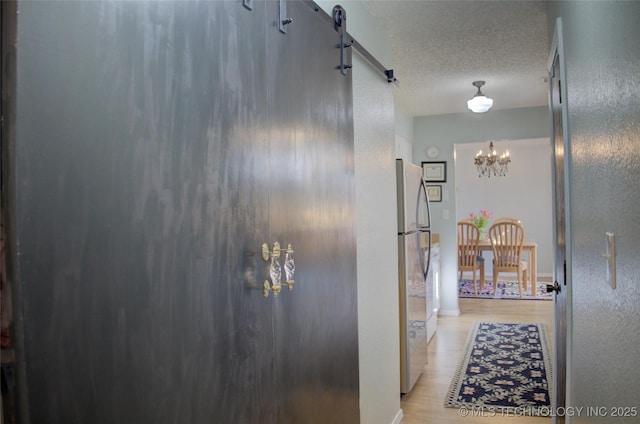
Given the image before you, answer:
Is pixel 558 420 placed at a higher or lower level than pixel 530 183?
lower

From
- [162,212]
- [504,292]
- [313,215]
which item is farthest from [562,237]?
[504,292]

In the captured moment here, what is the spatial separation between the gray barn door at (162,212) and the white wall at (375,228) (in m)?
0.69

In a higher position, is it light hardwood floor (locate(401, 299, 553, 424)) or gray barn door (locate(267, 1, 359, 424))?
gray barn door (locate(267, 1, 359, 424))

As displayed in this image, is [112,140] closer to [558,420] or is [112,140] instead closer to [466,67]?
[558,420]

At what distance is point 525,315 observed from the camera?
5.45 meters

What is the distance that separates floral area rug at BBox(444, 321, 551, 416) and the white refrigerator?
A: 0.32 m

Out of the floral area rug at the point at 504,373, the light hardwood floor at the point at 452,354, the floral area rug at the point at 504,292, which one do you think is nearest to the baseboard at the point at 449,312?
the light hardwood floor at the point at 452,354

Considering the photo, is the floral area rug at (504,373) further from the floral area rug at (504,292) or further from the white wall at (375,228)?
the floral area rug at (504,292)

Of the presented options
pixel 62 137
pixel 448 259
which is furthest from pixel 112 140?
pixel 448 259

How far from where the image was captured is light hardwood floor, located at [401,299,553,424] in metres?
2.88

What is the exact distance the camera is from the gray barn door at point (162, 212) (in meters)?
0.68

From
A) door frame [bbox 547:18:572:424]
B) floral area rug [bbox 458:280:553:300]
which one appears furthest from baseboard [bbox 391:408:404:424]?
floral area rug [bbox 458:280:553:300]

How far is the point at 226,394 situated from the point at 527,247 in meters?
6.18

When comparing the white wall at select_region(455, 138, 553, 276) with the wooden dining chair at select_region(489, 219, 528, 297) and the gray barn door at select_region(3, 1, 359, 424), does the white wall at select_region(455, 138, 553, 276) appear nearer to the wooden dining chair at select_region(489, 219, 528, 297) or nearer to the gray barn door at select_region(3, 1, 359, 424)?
the wooden dining chair at select_region(489, 219, 528, 297)
